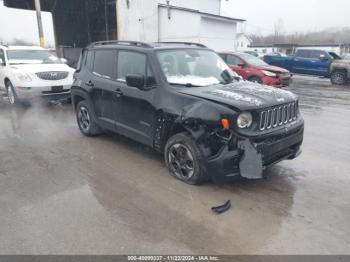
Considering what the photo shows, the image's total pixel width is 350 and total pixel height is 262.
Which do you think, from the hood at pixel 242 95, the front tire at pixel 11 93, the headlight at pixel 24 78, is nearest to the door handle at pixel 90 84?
the hood at pixel 242 95

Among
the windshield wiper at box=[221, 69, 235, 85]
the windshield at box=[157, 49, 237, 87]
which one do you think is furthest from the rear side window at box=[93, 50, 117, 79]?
the windshield wiper at box=[221, 69, 235, 85]

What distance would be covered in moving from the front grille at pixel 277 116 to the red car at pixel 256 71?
7.95 m

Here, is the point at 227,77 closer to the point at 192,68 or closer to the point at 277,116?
the point at 192,68

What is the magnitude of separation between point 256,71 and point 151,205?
9.66m

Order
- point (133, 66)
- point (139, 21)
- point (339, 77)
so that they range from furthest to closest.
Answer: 1. point (139, 21)
2. point (339, 77)
3. point (133, 66)

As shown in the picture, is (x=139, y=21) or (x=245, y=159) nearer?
(x=245, y=159)

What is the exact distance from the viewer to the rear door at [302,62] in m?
18.4

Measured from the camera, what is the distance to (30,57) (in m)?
10.5

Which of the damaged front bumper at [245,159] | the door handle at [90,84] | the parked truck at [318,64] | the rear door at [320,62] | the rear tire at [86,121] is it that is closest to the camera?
the damaged front bumper at [245,159]

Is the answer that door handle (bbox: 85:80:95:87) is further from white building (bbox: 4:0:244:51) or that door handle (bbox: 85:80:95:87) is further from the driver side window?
white building (bbox: 4:0:244:51)

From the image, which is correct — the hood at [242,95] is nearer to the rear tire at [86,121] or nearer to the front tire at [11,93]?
the rear tire at [86,121]

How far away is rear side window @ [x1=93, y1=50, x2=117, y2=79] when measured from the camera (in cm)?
566

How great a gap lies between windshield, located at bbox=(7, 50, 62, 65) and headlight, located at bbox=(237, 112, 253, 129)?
8629 millimetres

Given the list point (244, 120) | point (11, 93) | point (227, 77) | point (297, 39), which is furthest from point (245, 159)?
A: point (297, 39)
